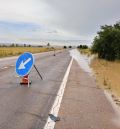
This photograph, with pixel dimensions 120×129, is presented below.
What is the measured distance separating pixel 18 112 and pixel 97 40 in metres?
40.7

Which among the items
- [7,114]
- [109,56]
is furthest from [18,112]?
[109,56]

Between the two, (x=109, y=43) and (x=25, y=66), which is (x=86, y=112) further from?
(x=109, y=43)

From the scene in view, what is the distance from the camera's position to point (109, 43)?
45438 millimetres

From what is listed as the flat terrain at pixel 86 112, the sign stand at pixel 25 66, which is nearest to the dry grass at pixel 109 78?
the flat terrain at pixel 86 112

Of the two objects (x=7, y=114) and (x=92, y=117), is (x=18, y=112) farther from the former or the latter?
(x=92, y=117)

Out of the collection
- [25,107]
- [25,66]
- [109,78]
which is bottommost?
[109,78]

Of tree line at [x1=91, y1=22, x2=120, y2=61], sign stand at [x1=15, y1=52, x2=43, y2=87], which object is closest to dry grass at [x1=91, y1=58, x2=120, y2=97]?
sign stand at [x1=15, y1=52, x2=43, y2=87]

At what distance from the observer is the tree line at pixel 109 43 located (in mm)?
43625

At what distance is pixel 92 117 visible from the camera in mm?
8195

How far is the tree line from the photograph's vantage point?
1718 inches

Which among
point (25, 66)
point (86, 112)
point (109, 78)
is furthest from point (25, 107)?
point (109, 78)

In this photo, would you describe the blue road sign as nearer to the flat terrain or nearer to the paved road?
the paved road

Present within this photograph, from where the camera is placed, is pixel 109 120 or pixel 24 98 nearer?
pixel 109 120

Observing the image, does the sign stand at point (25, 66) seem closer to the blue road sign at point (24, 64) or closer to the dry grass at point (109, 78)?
the blue road sign at point (24, 64)
